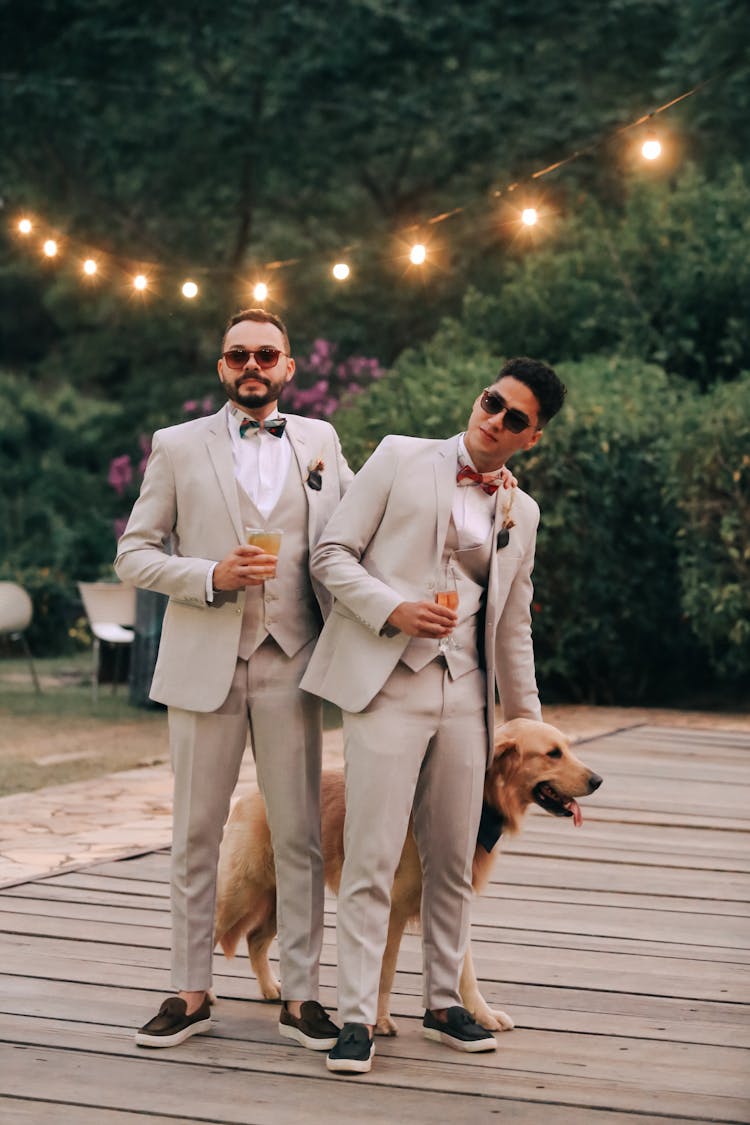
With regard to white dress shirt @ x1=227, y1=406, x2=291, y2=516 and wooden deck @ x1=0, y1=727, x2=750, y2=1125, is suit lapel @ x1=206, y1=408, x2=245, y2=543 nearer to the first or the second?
white dress shirt @ x1=227, y1=406, x2=291, y2=516

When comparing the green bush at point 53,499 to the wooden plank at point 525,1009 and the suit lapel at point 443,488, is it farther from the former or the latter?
the suit lapel at point 443,488

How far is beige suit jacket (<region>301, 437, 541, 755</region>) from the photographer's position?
11.9 ft

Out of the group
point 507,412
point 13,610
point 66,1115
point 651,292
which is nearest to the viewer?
point 66,1115

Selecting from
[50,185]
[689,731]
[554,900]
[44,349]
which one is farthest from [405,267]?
[554,900]

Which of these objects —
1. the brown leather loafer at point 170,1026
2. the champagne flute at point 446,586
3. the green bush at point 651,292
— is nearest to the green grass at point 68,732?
the brown leather loafer at point 170,1026

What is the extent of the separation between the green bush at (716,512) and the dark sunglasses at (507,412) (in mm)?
6955

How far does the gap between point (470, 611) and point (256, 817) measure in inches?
31.7

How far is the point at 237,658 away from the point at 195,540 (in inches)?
11.9

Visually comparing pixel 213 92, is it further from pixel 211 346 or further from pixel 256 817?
pixel 256 817

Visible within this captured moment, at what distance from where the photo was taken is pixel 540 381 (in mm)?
3646

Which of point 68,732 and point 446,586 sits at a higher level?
point 446,586

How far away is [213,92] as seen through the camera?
806 inches

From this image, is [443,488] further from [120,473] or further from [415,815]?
[120,473]

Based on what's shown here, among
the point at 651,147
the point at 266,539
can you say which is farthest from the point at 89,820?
the point at 651,147
